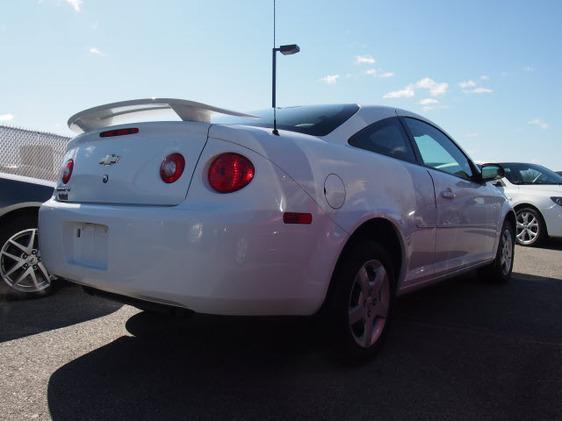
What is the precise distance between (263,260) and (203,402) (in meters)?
0.71

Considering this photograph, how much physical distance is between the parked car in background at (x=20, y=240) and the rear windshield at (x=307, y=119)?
1983 mm

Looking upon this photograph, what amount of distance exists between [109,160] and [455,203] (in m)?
2.46

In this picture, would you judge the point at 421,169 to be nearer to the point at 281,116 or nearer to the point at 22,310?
the point at 281,116

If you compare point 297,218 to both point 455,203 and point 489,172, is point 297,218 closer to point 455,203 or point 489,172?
point 455,203

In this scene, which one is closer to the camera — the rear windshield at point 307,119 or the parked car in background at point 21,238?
the rear windshield at point 307,119

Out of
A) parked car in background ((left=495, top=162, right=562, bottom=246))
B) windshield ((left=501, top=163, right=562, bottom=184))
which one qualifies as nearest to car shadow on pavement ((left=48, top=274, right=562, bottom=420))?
parked car in background ((left=495, top=162, right=562, bottom=246))

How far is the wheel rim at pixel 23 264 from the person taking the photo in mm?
3918

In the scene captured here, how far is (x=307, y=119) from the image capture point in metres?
3.08

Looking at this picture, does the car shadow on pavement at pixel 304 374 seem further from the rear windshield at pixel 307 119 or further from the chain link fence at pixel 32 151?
the chain link fence at pixel 32 151

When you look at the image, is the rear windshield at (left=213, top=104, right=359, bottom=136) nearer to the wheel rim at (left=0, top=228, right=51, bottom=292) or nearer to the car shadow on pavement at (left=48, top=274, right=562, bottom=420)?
the car shadow on pavement at (left=48, top=274, right=562, bottom=420)

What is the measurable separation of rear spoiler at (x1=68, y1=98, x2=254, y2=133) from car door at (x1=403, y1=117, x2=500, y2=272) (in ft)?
5.13

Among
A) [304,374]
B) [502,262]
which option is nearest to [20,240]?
[304,374]

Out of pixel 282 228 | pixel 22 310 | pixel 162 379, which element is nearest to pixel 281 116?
pixel 282 228

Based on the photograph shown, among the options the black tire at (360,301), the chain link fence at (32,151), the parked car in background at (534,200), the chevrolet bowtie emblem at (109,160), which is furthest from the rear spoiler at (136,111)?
the parked car in background at (534,200)
